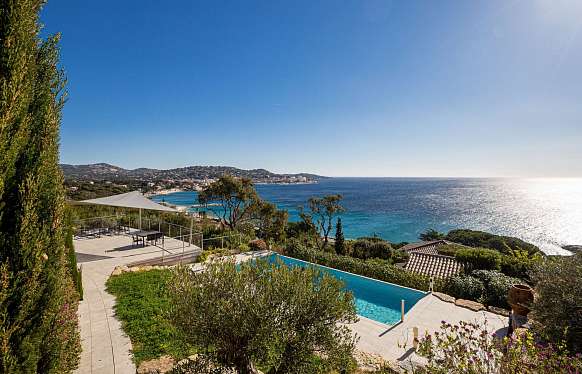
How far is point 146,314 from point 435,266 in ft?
43.1

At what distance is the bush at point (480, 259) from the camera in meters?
10.8

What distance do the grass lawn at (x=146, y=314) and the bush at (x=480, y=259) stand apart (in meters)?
11.8

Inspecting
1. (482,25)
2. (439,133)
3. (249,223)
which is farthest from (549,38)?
(249,223)

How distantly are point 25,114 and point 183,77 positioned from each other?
1651cm

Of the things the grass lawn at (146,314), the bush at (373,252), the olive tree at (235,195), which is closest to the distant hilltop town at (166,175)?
the olive tree at (235,195)

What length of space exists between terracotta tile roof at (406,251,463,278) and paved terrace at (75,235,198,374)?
11.8m

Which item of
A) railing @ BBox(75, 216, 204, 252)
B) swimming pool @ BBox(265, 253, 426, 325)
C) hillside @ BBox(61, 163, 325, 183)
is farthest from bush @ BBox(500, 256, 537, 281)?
hillside @ BBox(61, 163, 325, 183)

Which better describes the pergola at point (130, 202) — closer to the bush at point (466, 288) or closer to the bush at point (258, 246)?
the bush at point (258, 246)

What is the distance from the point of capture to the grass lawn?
534 cm

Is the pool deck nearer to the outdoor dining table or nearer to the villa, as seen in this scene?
the villa

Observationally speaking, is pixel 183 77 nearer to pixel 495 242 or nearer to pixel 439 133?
pixel 439 133

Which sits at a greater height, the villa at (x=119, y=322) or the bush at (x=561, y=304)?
the bush at (x=561, y=304)

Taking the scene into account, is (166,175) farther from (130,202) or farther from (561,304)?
(561,304)

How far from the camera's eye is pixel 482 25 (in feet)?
31.4
